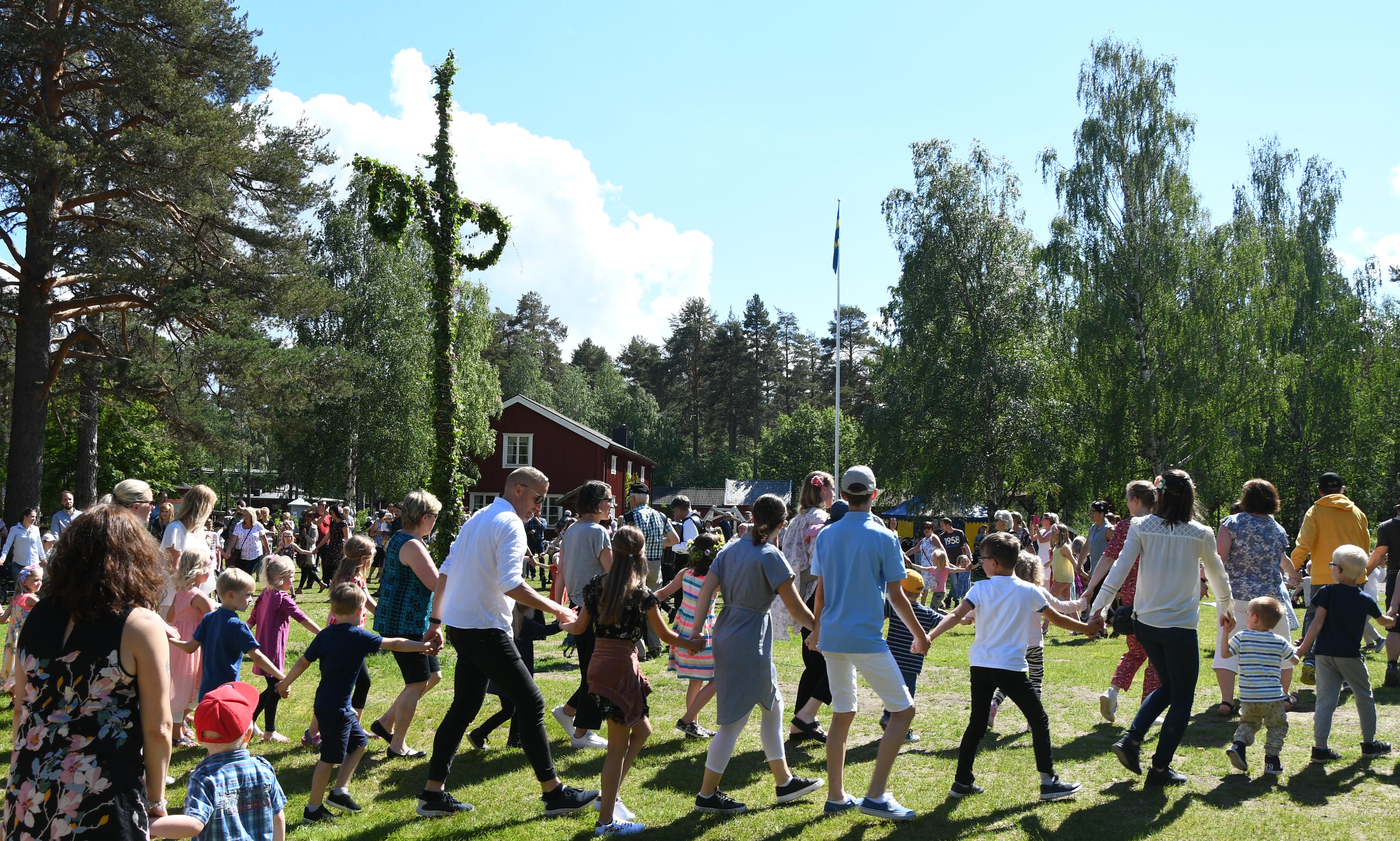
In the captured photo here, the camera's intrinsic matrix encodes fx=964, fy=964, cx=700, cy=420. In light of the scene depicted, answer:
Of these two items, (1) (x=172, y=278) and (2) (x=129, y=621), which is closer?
(2) (x=129, y=621)

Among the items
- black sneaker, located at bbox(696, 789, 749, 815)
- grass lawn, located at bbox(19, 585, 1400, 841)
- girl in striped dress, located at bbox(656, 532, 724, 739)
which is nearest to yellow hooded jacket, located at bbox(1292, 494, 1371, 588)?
grass lawn, located at bbox(19, 585, 1400, 841)

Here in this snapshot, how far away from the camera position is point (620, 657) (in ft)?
16.5

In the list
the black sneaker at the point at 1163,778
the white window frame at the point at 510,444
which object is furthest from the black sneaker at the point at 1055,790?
the white window frame at the point at 510,444

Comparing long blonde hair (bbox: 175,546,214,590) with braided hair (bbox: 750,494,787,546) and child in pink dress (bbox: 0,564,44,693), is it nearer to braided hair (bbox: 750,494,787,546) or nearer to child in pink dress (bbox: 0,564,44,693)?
child in pink dress (bbox: 0,564,44,693)

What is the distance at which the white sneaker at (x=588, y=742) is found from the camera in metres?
6.98

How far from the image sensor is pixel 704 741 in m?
7.20

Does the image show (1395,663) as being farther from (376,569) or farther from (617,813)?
(376,569)

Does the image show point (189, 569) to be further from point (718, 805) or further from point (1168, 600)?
point (1168, 600)

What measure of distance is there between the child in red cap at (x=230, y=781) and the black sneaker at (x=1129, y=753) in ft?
15.3

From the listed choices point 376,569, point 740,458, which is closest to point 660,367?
point 740,458

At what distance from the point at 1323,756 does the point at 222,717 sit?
651cm

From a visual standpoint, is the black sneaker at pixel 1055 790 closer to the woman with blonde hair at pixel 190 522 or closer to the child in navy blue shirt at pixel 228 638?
the child in navy blue shirt at pixel 228 638

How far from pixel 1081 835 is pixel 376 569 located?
73.9 feet

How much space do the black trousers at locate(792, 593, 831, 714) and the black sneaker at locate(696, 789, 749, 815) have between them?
1.54 meters
